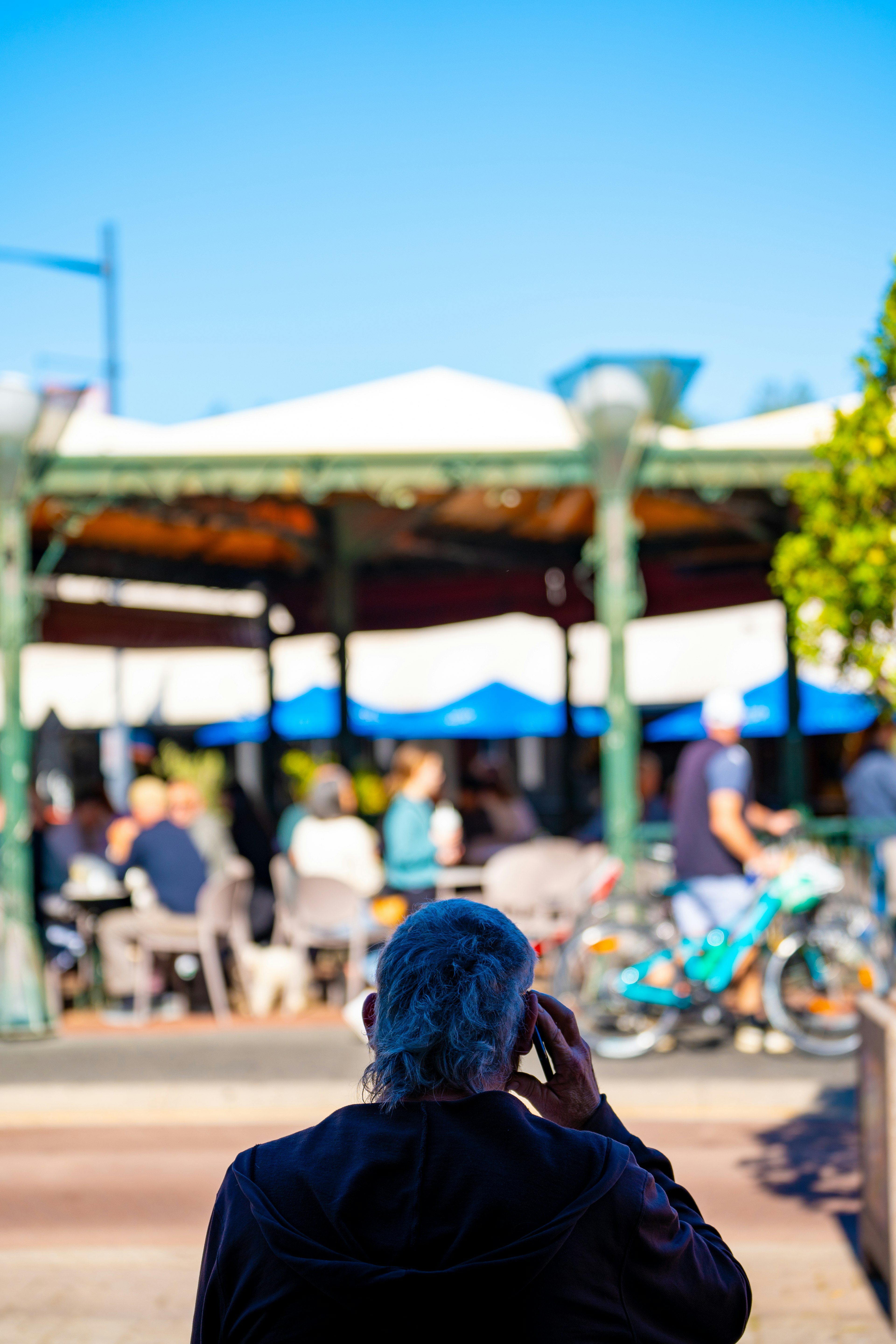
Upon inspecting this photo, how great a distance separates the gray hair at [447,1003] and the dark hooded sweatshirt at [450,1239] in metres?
0.04

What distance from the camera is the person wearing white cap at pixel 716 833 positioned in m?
8.20

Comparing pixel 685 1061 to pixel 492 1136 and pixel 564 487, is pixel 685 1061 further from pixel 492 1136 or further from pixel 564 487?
pixel 492 1136

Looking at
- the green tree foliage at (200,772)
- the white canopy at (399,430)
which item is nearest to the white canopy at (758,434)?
the white canopy at (399,430)

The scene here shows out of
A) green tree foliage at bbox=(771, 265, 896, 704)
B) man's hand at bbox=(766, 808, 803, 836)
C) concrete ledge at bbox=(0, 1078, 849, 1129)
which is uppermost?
green tree foliage at bbox=(771, 265, 896, 704)

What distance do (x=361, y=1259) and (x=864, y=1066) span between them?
3526 mm

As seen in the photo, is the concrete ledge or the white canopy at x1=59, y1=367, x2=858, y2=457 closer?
the concrete ledge

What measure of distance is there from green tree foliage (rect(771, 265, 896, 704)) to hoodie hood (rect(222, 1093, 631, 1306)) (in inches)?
131

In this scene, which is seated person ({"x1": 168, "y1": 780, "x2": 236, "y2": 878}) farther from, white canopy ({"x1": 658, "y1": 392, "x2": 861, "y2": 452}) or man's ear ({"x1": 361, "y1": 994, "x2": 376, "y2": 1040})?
man's ear ({"x1": 361, "y1": 994, "x2": 376, "y2": 1040})

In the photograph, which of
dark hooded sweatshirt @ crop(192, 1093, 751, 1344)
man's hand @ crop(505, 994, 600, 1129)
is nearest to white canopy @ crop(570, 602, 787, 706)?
man's hand @ crop(505, 994, 600, 1129)

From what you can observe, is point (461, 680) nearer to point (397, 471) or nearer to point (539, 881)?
point (397, 471)

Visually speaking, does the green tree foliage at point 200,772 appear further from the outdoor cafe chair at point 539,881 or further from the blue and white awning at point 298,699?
the outdoor cafe chair at point 539,881

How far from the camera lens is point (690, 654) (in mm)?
17703

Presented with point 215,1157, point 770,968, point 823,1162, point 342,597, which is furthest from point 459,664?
point 823,1162

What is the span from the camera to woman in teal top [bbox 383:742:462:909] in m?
9.46
